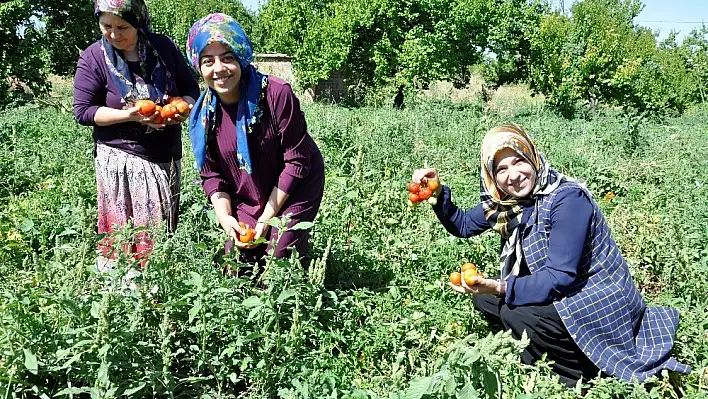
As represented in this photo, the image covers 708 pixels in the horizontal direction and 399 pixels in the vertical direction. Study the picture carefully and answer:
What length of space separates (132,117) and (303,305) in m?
1.23

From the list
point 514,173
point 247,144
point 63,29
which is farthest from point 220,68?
point 63,29

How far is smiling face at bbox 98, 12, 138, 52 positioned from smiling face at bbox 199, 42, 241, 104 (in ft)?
1.51

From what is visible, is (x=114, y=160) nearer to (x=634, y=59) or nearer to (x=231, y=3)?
(x=634, y=59)

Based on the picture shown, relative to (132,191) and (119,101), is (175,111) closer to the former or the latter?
(119,101)

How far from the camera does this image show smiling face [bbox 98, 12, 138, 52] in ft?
8.96

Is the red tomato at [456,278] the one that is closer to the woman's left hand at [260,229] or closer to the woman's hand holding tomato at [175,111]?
the woman's left hand at [260,229]

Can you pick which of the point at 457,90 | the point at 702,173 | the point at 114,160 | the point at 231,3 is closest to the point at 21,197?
the point at 114,160

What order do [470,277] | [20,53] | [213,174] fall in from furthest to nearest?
1. [20,53]
2. [213,174]
3. [470,277]

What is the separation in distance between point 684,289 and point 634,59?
12.1 m

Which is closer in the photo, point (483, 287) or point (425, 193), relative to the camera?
point (483, 287)

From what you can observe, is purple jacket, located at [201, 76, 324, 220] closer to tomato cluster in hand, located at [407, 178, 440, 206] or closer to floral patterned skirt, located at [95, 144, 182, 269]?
floral patterned skirt, located at [95, 144, 182, 269]

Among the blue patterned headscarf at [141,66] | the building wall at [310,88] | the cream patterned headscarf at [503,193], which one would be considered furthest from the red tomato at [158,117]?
the building wall at [310,88]

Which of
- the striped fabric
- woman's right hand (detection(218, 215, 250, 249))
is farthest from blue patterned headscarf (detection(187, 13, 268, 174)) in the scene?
the striped fabric

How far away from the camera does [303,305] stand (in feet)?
7.96
